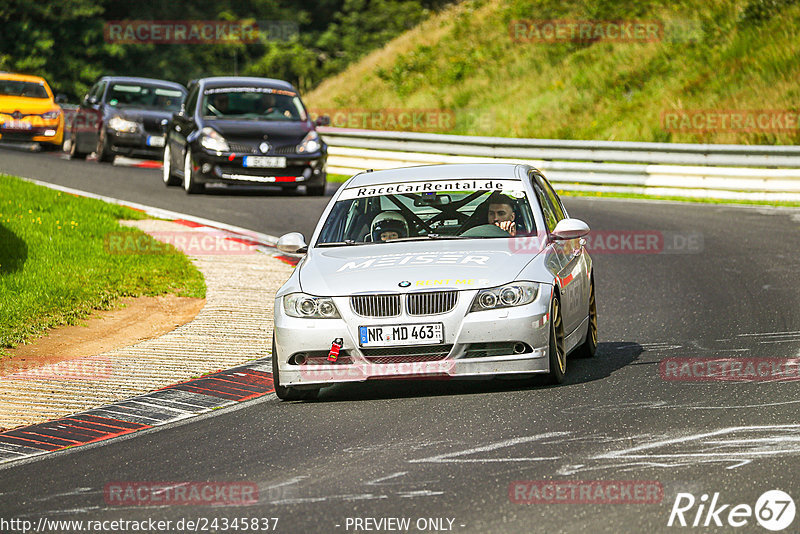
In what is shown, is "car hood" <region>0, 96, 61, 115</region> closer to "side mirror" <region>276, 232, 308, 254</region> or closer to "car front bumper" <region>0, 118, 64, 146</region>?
"car front bumper" <region>0, 118, 64, 146</region>

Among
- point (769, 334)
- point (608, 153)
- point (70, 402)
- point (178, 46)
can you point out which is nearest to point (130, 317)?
point (70, 402)

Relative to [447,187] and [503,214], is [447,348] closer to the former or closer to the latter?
[503,214]

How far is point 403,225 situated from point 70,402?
259 cm

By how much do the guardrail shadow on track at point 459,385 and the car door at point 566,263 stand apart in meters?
0.34

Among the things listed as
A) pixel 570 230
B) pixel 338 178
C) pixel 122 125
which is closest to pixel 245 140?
pixel 338 178

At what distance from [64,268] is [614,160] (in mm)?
12812

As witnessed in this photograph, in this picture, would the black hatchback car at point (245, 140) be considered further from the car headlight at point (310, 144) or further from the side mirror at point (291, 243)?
the side mirror at point (291, 243)

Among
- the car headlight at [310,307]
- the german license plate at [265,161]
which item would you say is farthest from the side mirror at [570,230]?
the german license plate at [265,161]

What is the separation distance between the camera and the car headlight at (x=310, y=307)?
8.49 metres

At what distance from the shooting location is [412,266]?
28.3ft

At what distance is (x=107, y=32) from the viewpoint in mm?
51375

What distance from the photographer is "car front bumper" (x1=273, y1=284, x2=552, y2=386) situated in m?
8.27

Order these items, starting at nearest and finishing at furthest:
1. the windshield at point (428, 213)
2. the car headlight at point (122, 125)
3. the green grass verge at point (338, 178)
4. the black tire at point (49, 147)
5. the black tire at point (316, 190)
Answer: the windshield at point (428, 213)
the black tire at point (316, 190)
the green grass verge at point (338, 178)
the car headlight at point (122, 125)
the black tire at point (49, 147)

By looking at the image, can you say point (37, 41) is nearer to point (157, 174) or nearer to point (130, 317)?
point (157, 174)
